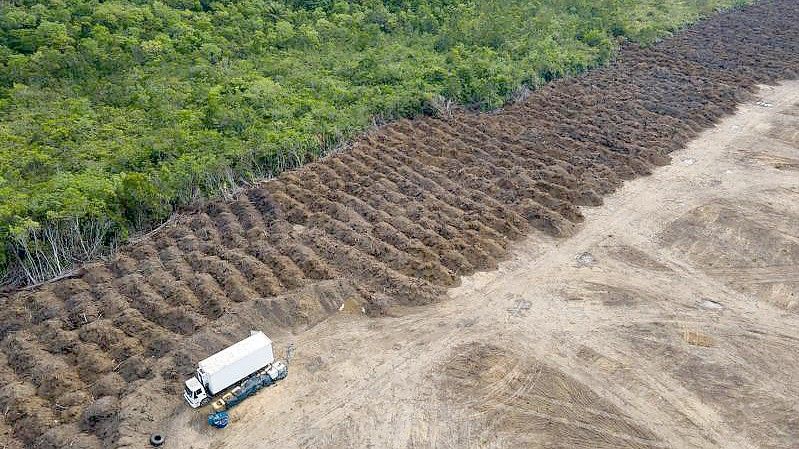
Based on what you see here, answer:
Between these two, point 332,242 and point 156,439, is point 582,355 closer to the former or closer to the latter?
point 332,242

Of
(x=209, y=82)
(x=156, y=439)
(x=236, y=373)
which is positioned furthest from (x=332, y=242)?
(x=209, y=82)

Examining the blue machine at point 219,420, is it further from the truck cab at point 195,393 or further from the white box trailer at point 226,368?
the white box trailer at point 226,368

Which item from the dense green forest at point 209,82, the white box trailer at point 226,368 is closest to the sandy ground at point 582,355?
the white box trailer at point 226,368

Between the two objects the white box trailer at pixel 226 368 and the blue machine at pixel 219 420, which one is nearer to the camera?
the blue machine at pixel 219 420

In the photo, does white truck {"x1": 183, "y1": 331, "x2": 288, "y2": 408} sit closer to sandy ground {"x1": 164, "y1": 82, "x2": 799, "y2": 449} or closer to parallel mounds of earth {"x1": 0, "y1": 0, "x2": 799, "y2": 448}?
sandy ground {"x1": 164, "y1": 82, "x2": 799, "y2": 449}

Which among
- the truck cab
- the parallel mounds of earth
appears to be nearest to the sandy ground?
the truck cab
